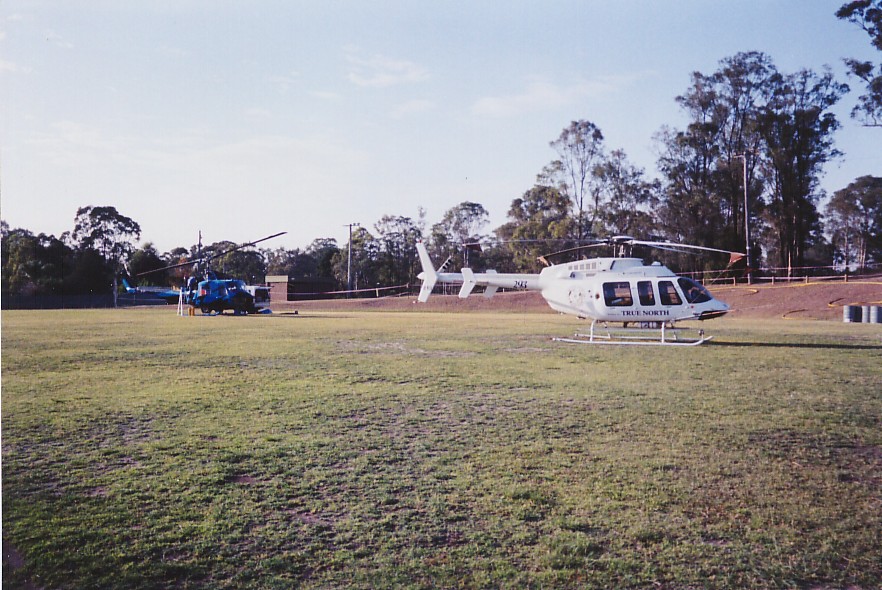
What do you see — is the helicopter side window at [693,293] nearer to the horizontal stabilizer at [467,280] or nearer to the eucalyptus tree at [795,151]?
the horizontal stabilizer at [467,280]

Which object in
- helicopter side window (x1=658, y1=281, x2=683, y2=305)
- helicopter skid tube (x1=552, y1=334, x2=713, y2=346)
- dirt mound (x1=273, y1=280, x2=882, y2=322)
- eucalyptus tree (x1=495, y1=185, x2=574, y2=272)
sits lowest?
helicopter skid tube (x1=552, y1=334, x2=713, y2=346)

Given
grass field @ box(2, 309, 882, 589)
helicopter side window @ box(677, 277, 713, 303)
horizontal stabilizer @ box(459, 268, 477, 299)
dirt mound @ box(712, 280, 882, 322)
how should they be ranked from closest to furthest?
grass field @ box(2, 309, 882, 589)
helicopter side window @ box(677, 277, 713, 303)
horizontal stabilizer @ box(459, 268, 477, 299)
dirt mound @ box(712, 280, 882, 322)

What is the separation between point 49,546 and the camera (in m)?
3.28

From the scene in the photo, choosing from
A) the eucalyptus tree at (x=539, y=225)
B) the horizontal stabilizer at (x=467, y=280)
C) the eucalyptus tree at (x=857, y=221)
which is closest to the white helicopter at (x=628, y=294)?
the horizontal stabilizer at (x=467, y=280)

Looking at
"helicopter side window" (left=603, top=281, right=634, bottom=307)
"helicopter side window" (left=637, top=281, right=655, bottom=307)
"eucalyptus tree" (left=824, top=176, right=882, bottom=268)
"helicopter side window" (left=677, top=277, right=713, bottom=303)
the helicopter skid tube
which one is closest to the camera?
the helicopter skid tube

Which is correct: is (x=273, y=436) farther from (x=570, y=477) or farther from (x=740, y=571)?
(x=740, y=571)

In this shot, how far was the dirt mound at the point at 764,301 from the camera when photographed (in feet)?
91.8

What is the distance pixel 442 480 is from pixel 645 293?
435 inches

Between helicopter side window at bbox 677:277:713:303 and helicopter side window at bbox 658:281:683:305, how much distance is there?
0.17 m

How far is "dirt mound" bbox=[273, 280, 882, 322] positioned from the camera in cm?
2797

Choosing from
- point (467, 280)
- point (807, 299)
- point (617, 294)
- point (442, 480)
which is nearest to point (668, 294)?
point (617, 294)

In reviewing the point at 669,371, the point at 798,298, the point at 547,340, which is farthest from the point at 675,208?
the point at 669,371

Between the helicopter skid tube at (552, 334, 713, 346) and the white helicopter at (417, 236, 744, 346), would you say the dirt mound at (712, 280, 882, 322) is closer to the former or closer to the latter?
the white helicopter at (417, 236, 744, 346)

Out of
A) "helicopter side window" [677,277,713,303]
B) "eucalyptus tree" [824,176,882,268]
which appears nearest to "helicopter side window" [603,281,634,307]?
"helicopter side window" [677,277,713,303]
